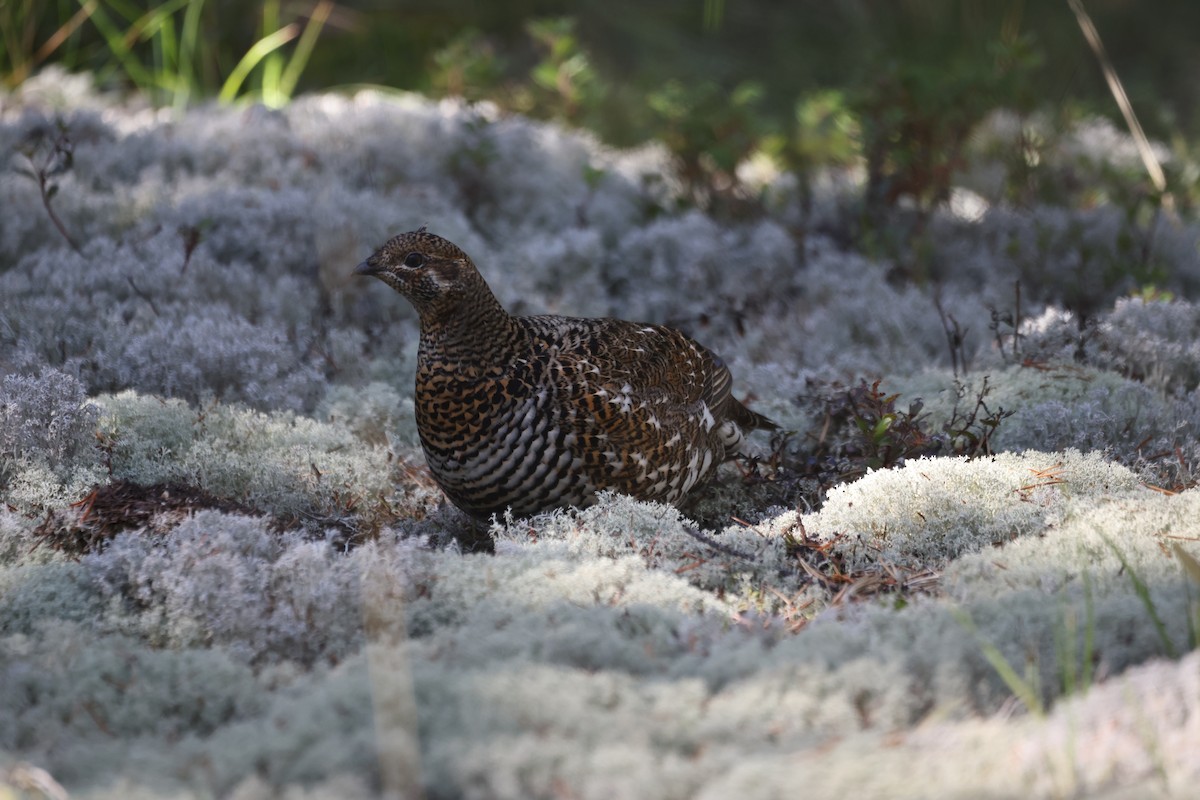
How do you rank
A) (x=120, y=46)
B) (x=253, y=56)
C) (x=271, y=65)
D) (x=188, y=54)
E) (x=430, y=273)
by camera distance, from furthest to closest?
1. (x=271, y=65)
2. (x=188, y=54)
3. (x=253, y=56)
4. (x=120, y=46)
5. (x=430, y=273)

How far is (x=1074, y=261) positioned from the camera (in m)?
6.05

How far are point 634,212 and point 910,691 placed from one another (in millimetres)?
4694

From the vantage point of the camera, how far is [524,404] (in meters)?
3.52

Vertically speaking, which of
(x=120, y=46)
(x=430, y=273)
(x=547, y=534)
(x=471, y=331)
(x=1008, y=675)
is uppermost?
(x=120, y=46)

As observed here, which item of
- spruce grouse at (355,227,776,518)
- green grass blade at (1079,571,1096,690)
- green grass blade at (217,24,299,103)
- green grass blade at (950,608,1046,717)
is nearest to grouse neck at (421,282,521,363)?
spruce grouse at (355,227,776,518)

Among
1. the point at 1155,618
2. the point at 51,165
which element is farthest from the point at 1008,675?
the point at 51,165

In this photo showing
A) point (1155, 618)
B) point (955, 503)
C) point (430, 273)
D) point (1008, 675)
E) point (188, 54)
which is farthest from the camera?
point (188, 54)

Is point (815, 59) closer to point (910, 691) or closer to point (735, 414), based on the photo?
point (735, 414)

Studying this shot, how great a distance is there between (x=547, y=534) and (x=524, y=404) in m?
0.48

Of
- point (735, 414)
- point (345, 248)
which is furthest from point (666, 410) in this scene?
point (345, 248)

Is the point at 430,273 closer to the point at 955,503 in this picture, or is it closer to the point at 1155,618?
the point at 955,503

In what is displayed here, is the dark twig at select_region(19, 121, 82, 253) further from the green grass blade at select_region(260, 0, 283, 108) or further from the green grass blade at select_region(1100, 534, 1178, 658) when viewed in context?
the green grass blade at select_region(1100, 534, 1178, 658)

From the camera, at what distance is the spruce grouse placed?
138 inches

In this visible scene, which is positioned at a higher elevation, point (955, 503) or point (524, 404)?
point (524, 404)
